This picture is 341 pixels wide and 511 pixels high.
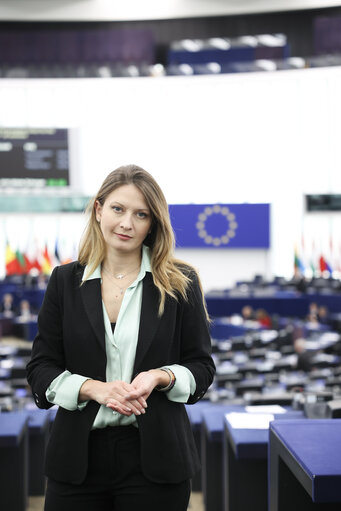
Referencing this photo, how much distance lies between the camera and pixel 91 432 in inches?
73.1

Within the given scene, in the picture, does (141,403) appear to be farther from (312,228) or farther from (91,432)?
(312,228)

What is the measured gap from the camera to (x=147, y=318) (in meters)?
1.90

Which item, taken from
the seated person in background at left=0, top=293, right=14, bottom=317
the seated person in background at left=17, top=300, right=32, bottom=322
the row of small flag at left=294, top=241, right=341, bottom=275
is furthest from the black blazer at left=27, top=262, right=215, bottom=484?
the row of small flag at left=294, top=241, right=341, bottom=275

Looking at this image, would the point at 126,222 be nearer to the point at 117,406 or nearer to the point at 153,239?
the point at 153,239

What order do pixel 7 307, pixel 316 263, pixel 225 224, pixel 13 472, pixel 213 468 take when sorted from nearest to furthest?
pixel 13 472, pixel 213 468, pixel 7 307, pixel 225 224, pixel 316 263

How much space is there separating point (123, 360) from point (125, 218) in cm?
35

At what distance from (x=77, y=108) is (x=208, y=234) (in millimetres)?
6422

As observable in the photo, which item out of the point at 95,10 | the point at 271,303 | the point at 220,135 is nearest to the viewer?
the point at 271,303

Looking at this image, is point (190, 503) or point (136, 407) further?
point (190, 503)

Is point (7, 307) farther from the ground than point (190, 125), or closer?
closer

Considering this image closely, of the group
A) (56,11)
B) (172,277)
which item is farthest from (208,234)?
(172,277)

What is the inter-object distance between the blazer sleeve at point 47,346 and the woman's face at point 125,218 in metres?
0.20

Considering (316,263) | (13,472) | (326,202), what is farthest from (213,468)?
(326,202)

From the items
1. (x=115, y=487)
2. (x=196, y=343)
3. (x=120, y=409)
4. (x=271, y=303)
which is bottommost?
(x=271, y=303)
